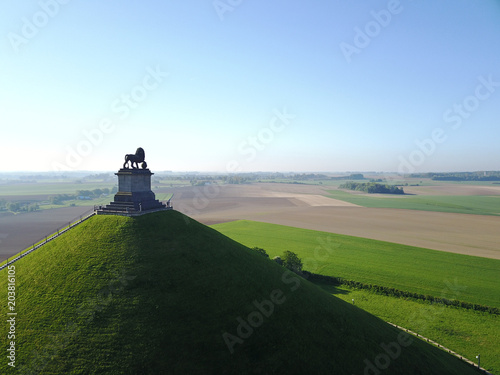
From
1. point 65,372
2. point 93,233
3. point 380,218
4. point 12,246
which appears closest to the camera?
point 65,372

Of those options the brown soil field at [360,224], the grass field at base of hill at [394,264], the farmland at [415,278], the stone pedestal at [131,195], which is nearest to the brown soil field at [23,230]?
the brown soil field at [360,224]

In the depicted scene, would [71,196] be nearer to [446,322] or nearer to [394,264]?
[394,264]

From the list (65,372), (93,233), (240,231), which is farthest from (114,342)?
(240,231)

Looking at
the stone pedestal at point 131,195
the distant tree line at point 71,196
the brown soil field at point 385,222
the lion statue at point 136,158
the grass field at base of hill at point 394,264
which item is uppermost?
the lion statue at point 136,158

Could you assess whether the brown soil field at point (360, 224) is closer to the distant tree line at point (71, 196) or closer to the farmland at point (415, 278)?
the farmland at point (415, 278)

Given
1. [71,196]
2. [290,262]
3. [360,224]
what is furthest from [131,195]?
[71,196]

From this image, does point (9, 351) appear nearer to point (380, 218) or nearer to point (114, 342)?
point (114, 342)
